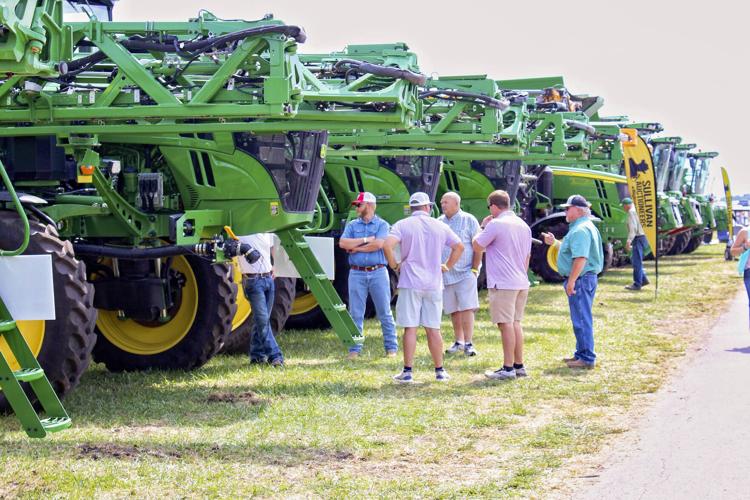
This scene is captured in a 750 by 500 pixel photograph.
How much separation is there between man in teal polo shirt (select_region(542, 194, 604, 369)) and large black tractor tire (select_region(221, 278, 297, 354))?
2859 mm

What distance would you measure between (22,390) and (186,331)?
3.69m

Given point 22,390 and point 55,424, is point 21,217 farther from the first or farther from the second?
point 55,424

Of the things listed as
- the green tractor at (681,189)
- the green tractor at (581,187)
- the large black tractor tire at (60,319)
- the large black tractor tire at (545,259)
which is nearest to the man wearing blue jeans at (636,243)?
the green tractor at (581,187)

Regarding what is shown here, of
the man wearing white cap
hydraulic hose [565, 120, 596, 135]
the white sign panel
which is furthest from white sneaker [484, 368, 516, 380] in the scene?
hydraulic hose [565, 120, 596, 135]

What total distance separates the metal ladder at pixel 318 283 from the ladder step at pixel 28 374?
433 cm

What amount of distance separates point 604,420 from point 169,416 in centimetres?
330

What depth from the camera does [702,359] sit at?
13.4 m

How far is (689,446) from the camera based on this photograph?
8.52 meters

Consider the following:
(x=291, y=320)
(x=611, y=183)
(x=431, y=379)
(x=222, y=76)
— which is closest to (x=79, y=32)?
(x=222, y=76)

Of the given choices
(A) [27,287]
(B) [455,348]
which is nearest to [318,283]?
(B) [455,348]

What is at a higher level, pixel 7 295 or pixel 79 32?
pixel 79 32

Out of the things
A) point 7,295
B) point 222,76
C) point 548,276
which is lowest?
point 548,276

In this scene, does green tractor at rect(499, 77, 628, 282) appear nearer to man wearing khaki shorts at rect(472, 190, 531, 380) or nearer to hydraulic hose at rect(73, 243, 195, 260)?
man wearing khaki shorts at rect(472, 190, 531, 380)

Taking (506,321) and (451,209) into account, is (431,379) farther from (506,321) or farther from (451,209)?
(451,209)
